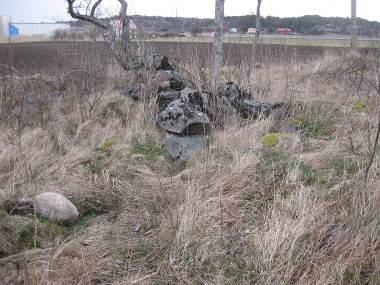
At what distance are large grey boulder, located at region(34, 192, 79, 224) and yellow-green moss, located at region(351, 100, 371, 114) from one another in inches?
154

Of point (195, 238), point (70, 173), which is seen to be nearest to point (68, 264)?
point (195, 238)

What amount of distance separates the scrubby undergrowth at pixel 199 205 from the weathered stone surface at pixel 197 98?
454mm

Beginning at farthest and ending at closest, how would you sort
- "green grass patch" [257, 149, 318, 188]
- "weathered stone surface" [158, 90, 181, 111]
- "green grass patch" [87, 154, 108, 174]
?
1. "weathered stone surface" [158, 90, 181, 111]
2. "green grass patch" [87, 154, 108, 174]
3. "green grass patch" [257, 149, 318, 188]

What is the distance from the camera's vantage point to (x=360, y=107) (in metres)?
5.46

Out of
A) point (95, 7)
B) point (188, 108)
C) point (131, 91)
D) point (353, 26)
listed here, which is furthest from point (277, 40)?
point (188, 108)

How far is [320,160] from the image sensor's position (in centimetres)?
392

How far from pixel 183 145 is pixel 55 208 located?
5.48 feet

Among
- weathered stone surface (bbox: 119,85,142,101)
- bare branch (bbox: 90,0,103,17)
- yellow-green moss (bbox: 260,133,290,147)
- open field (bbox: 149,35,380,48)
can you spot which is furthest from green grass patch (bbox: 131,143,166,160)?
bare branch (bbox: 90,0,103,17)

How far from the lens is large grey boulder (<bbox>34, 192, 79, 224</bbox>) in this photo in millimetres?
3021

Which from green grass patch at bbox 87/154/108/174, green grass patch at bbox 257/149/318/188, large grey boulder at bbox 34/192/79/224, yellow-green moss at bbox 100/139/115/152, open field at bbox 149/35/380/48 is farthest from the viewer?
open field at bbox 149/35/380/48

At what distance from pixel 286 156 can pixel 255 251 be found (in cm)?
150

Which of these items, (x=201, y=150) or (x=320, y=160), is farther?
(x=201, y=150)

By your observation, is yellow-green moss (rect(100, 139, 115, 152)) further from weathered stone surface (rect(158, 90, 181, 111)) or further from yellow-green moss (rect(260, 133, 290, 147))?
yellow-green moss (rect(260, 133, 290, 147))

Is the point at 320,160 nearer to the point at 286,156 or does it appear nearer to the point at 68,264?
the point at 286,156
